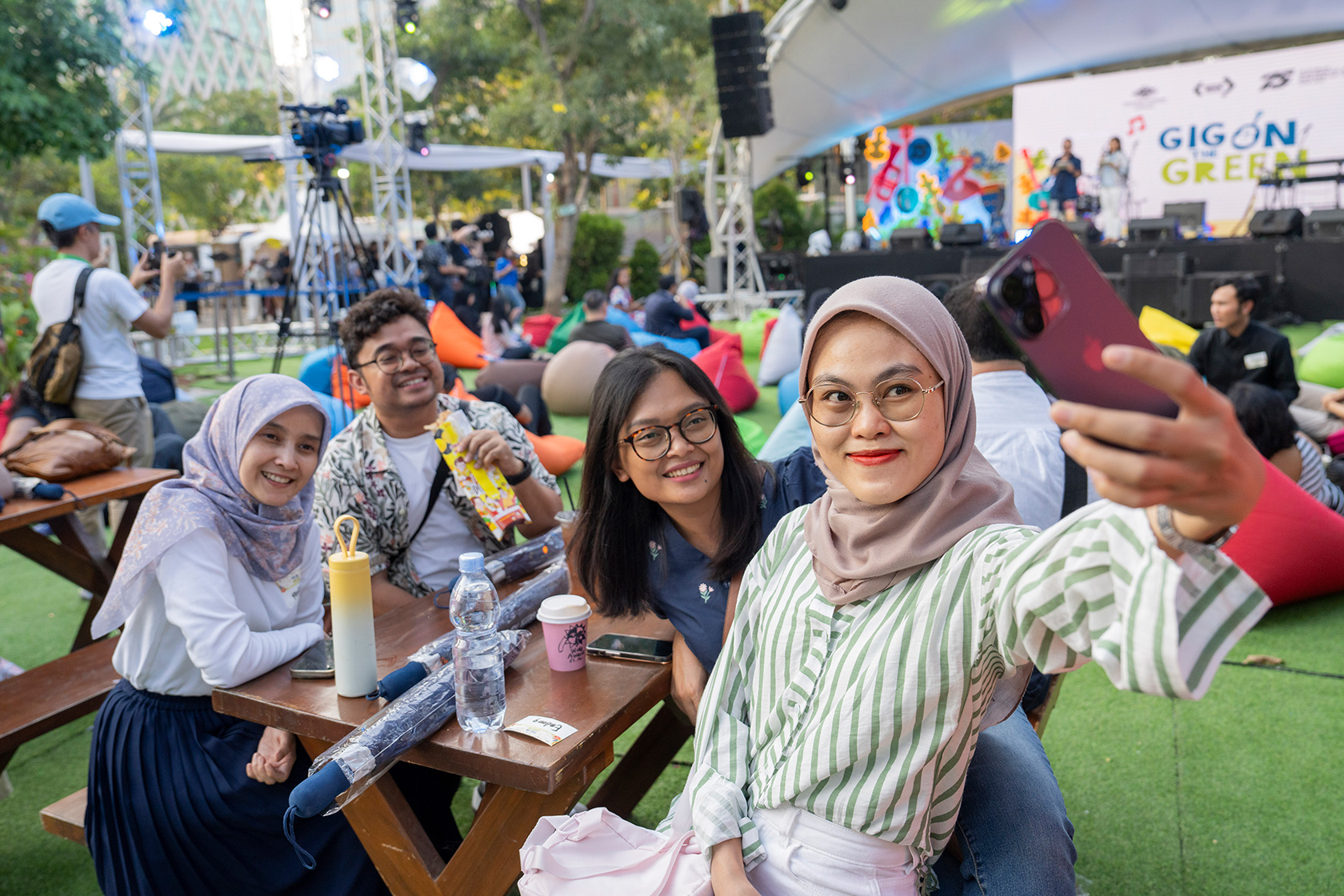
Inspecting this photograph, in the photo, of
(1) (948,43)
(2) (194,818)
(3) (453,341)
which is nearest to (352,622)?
(2) (194,818)

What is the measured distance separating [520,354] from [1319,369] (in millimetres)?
6607

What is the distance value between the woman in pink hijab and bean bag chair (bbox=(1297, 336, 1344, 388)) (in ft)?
21.2

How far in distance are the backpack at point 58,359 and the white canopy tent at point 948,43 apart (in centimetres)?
1237

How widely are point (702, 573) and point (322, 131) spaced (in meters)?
5.84

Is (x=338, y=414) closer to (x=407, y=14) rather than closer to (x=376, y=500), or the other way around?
(x=376, y=500)

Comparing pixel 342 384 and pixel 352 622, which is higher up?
pixel 342 384

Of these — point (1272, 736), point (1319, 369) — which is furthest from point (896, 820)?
point (1319, 369)

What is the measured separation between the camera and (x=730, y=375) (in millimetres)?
7383

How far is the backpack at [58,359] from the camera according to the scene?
415cm

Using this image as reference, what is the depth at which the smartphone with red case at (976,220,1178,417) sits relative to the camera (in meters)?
0.85

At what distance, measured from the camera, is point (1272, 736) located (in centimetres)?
285

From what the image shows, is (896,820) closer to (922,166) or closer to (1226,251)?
(1226,251)

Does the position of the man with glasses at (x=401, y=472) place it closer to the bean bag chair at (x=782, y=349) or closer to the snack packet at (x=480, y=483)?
the snack packet at (x=480, y=483)

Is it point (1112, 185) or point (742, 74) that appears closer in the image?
point (742, 74)
